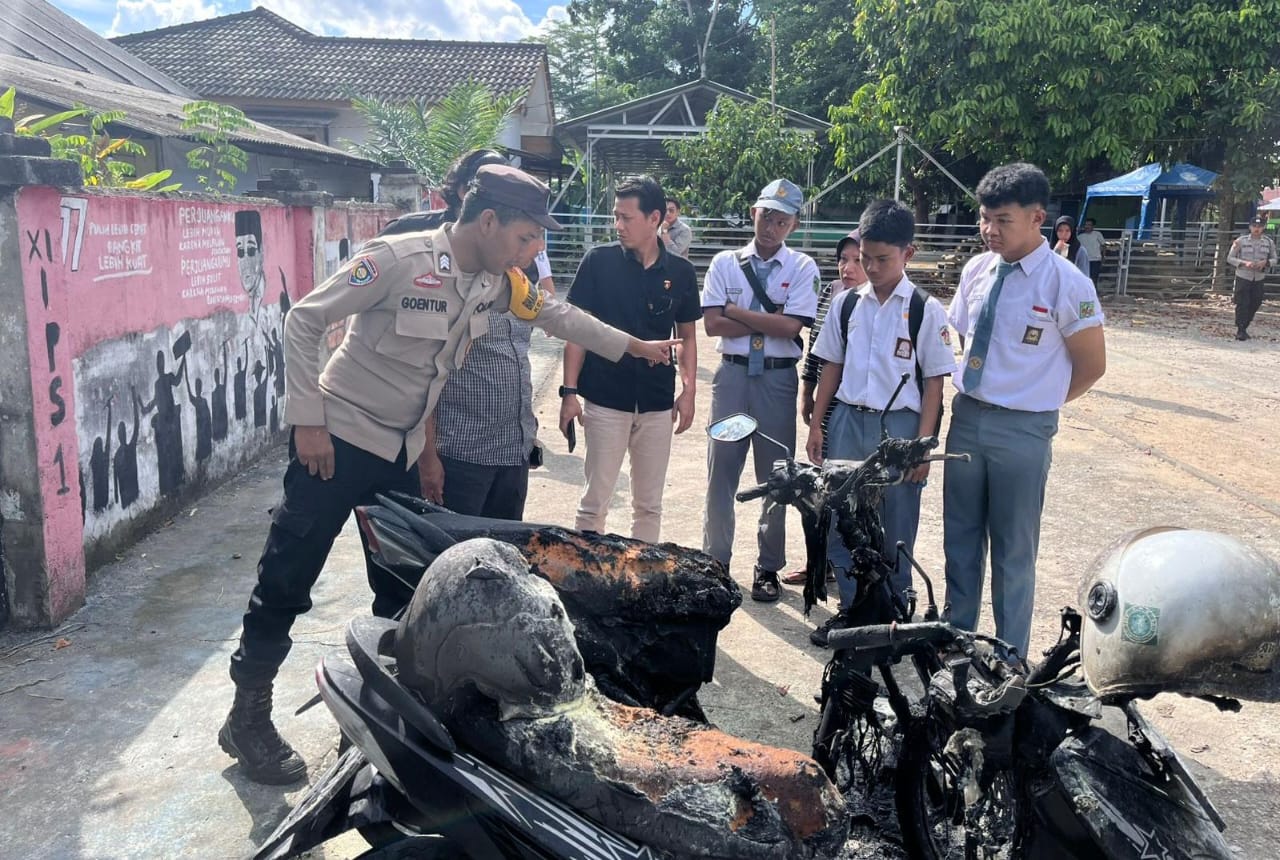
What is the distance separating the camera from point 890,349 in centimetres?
414

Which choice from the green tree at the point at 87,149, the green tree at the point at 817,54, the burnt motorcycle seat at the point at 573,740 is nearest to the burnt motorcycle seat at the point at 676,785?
the burnt motorcycle seat at the point at 573,740

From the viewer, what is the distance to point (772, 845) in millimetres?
1791

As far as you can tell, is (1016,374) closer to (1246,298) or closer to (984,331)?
(984,331)

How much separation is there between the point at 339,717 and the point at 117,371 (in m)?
3.66

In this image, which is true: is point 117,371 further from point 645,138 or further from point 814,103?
point 814,103

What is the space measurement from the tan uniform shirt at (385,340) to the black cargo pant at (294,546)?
0.09m

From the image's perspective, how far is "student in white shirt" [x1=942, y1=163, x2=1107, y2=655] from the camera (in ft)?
12.0

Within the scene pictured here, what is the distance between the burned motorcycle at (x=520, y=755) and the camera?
5.90 ft

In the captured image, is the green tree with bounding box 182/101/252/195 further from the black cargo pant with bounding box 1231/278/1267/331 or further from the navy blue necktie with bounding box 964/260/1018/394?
the black cargo pant with bounding box 1231/278/1267/331

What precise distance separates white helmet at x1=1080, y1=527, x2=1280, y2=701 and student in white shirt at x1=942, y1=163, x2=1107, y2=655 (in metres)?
1.76

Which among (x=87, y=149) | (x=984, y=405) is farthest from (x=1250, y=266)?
(x=87, y=149)

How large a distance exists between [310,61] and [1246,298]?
2247cm

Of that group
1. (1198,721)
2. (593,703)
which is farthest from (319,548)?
(1198,721)

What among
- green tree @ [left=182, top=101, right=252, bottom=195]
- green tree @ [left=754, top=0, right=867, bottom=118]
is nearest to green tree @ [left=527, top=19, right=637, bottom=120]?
green tree @ [left=754, top=0, right=867, bottom=118]
